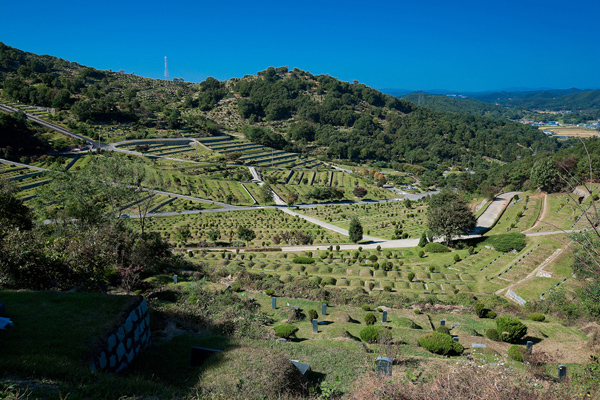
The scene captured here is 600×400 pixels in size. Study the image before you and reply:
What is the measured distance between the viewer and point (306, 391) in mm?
9172

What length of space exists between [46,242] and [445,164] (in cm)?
16279

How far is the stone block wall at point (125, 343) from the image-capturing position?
350 inches

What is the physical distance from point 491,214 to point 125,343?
2156 inches

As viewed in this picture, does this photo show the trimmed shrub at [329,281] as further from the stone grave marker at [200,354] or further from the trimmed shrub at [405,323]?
the stone grave marker at [200,354]

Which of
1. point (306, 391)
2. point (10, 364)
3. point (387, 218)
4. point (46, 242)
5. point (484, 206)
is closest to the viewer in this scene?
point (10, 364)

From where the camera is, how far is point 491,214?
52688mm

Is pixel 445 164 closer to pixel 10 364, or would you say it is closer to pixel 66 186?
pixel 66 186

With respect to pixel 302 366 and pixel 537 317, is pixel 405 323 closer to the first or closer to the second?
pixel 537 317

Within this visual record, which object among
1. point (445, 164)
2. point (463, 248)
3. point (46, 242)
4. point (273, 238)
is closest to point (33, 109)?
point (273, 238)

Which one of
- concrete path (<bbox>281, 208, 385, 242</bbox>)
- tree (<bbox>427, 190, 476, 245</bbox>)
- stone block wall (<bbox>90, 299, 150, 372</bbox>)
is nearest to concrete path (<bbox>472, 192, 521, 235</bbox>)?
tree (<bbox>427, 190, 476, 245</bbox>)

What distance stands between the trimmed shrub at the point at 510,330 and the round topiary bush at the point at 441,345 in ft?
12.4

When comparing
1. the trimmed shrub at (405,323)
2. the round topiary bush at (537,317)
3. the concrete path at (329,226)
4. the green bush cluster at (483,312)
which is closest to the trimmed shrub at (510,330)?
the trimmed shrub at (405,323)

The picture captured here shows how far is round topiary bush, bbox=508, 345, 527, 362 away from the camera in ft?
41.9

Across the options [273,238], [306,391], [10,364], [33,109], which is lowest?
[273,238]
